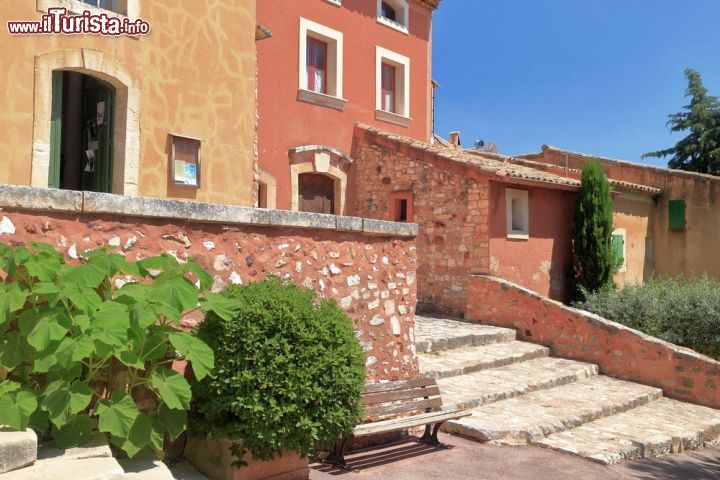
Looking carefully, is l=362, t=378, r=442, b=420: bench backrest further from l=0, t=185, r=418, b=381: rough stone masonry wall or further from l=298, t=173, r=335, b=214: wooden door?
l=298, t=173, r=335, b=214: wooden door

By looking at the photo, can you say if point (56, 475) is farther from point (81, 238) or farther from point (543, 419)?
point (543, 419)

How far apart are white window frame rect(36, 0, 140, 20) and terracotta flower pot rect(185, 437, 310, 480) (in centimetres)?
572

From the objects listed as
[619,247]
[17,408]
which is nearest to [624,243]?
[619,247]

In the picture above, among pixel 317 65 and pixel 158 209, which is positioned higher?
pixel 317 65

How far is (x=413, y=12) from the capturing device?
48.2 feet

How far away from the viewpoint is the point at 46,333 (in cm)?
317

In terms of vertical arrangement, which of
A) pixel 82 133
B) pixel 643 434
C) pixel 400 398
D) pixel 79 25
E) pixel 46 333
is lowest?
pixel 643 434

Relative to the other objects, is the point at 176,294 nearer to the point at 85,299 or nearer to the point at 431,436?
the point at 85,299

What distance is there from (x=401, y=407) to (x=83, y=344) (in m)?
3.38

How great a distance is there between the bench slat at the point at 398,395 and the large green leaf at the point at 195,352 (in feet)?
6.69

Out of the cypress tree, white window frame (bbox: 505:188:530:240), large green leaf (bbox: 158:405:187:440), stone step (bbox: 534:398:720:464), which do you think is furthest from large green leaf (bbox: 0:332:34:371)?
the cypress tree

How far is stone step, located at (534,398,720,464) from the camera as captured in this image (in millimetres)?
6277

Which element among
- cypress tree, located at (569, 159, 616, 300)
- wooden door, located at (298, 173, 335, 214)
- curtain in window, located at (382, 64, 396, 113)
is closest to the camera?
wooden door, located at (298, 173, 335, 214)

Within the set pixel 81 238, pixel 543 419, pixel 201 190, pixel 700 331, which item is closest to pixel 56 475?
pixel 81 238
